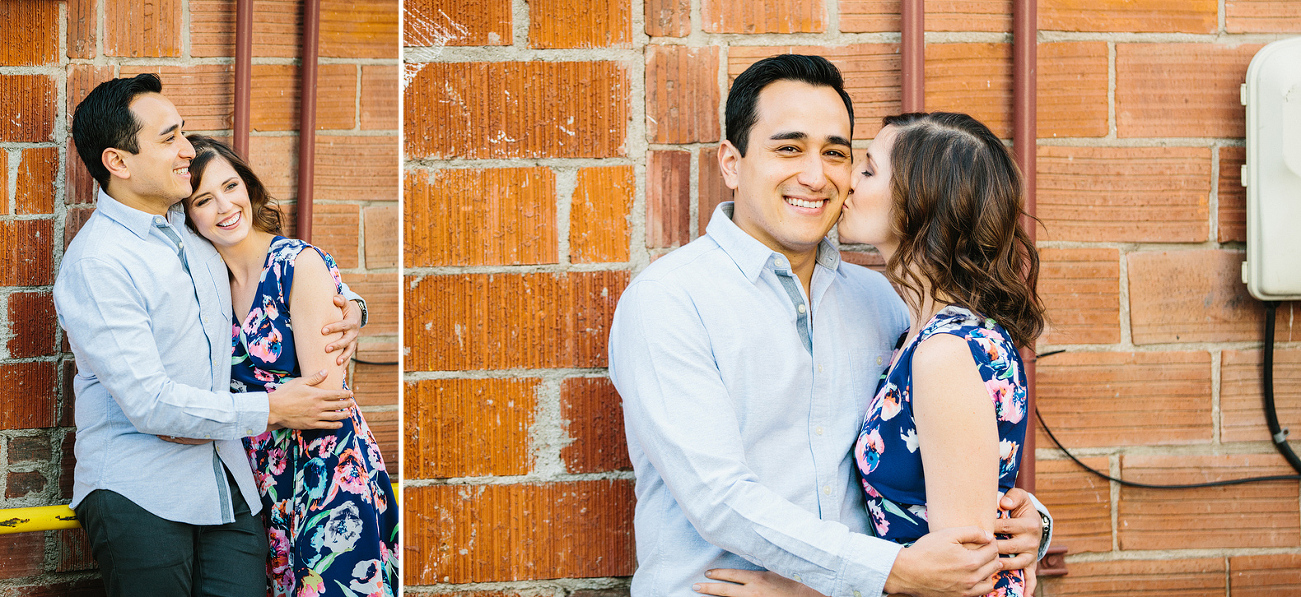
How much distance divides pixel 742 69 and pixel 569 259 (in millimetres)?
480

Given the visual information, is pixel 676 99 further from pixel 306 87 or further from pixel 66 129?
pixel 66 129

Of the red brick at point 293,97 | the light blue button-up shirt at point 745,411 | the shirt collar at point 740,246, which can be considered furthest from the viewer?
the shirt collar at point 740,246

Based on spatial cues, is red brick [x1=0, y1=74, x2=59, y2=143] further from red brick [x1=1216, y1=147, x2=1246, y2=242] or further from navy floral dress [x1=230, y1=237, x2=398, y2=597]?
red brick [x1=1216, y1=147, x2=1246, y2=242]

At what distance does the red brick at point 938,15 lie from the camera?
1.54 m

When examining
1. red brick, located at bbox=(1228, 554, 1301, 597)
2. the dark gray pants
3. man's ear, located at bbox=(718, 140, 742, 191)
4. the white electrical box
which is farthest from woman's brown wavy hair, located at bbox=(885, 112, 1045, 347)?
the dark gray pants

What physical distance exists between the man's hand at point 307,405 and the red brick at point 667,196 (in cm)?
64

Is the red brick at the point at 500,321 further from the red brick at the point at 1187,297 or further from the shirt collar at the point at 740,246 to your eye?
the red brick at the point at 1187,297

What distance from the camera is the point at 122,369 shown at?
0.92 meters

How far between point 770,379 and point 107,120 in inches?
36.9

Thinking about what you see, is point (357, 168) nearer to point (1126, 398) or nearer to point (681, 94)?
point (681, 94)

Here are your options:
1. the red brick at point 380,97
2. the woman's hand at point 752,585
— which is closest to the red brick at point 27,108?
the red brick at point 380,97

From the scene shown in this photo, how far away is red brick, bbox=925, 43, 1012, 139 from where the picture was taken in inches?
61.4

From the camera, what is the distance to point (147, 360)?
0.92m

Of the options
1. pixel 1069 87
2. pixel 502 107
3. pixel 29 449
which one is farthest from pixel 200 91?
pixel 1069 87
